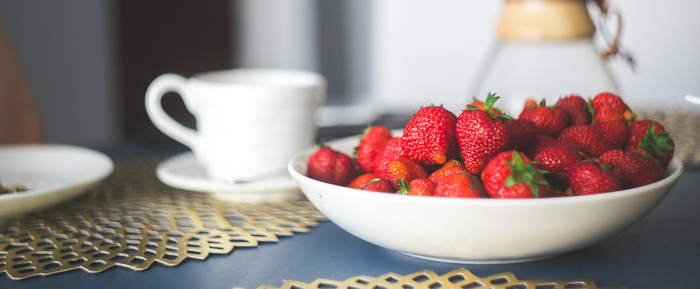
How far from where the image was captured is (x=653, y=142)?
0.64 metres

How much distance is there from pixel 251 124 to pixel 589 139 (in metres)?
0.43

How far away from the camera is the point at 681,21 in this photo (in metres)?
2.62

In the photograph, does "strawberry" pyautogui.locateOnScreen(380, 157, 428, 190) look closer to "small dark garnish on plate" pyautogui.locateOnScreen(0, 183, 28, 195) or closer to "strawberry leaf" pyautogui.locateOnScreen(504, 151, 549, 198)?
"strawberry leaf" pyautogui.locateOnScreen(504, 151, 549, 198)

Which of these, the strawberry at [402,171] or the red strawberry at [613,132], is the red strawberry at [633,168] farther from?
the strawberry at [402,171]

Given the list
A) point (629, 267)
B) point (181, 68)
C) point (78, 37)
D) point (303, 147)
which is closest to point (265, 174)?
point (303, 147)

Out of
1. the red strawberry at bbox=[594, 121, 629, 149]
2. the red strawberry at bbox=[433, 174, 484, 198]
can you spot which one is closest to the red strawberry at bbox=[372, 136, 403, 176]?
the red strawberry at bbox=[433, 174, 484, 198]

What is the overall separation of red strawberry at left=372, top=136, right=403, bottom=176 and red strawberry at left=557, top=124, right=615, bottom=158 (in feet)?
0.53

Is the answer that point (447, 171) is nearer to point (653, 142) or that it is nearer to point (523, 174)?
point (523, 174)

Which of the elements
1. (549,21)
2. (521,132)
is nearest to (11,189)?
(521,132)

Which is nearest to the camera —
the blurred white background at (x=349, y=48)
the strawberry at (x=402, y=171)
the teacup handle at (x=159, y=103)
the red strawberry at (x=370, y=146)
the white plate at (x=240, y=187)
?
the strawberry at (x=402, y=171)

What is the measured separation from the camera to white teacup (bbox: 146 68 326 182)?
83cm

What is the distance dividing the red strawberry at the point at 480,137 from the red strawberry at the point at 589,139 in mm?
86

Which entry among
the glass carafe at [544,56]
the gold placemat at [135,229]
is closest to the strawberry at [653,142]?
the gold placemat at [135,229]

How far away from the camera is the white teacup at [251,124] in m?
0.83
